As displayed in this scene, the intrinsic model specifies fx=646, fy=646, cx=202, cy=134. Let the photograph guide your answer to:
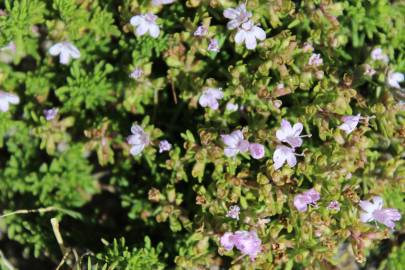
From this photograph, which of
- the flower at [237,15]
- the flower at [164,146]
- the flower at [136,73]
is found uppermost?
the flower at [237,15]

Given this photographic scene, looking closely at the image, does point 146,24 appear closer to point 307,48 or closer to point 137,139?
point 137,139

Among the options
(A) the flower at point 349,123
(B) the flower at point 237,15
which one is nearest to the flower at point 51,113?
(B) the flower at point 237,15

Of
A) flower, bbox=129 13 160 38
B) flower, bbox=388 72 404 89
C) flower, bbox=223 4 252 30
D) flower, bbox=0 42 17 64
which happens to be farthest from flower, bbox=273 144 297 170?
flower, bbox=0 42 17 64

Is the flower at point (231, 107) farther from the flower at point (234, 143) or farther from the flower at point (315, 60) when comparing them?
the flower at point (315, 60)

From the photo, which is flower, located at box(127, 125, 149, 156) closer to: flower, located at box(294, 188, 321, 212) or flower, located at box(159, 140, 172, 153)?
flower, located at box(159, 140, 172, 153)

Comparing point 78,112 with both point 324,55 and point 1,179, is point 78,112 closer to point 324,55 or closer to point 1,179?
point 1,179

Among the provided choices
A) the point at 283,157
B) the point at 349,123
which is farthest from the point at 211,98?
the point at 349,123

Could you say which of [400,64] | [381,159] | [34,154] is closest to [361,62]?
[400,64]
